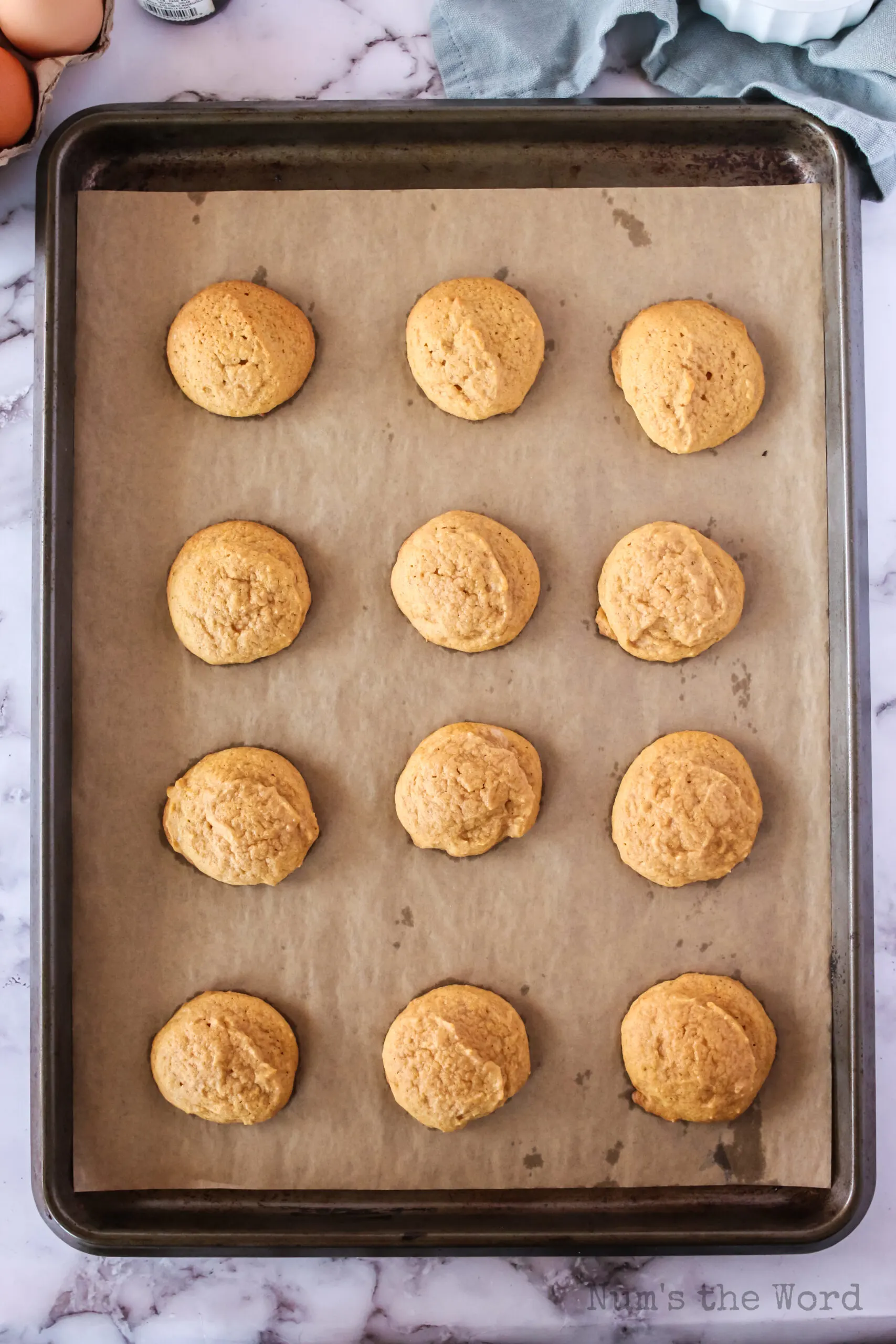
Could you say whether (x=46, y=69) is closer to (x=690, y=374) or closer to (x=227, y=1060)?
(x=690, y=374)

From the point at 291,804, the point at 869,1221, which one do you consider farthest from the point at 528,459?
the point at 869,1221

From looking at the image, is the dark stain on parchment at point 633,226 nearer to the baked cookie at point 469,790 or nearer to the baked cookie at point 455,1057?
the baked cookie at point 469,790

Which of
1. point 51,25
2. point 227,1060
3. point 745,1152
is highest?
point 51,25

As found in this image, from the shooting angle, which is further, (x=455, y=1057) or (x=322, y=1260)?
(x=322, y=1260)

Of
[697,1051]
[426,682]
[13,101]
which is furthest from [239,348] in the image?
[697,1051]

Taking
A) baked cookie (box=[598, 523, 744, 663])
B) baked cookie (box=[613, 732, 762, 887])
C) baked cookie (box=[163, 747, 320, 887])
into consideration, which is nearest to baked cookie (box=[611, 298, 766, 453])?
baked cookie (box=[598, 523, 744, 663])

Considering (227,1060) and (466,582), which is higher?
(466,582)
